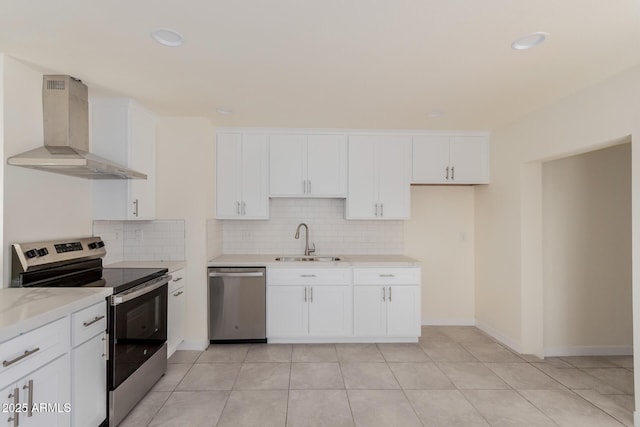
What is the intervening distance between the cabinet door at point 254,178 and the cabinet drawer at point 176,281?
37.5 inches

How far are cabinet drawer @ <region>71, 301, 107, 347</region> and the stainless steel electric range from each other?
0.20 feet

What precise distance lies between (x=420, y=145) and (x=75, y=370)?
3.83 meters

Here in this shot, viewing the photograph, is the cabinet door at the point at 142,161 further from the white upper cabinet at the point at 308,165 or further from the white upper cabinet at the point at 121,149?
the white upper cabinet at the point at 308,165

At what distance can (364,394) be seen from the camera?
8.82 feet

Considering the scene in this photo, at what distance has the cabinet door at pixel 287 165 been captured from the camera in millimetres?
3963

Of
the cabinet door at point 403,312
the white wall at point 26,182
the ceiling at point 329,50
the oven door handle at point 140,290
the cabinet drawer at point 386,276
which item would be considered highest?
the ceiling at point 329,50

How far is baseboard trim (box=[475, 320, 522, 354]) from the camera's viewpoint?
3.54 m

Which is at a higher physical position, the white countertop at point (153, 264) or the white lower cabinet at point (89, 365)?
the white countertop at point (153, 264)

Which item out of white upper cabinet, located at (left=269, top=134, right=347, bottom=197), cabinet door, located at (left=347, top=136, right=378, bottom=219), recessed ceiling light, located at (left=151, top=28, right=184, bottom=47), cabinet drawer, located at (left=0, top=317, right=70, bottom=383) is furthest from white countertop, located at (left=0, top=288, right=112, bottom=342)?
→ cabinet door, located at (left=347, top=136, right=378, bottom=219)

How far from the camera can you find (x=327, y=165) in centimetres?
402

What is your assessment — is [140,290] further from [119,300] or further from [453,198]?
[453,198]

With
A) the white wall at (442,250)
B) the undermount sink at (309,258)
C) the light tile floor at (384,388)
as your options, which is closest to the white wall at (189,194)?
the light tile floor at (384,388)

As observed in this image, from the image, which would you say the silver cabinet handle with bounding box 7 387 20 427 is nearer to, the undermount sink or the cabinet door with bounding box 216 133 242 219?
the cabinet door with bounding box 216 133 242 219

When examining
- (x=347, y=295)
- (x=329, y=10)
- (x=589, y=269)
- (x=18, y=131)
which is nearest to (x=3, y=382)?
(x=18, y=131)
